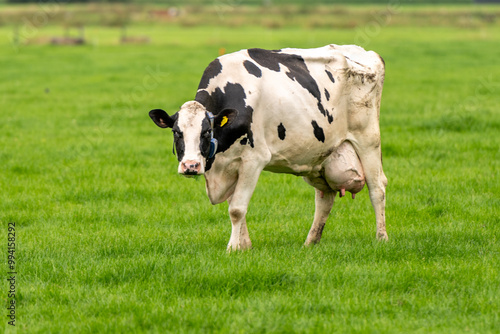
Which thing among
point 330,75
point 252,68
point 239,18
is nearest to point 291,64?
point 330,75

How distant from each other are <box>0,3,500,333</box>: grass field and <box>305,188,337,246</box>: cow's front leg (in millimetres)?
197

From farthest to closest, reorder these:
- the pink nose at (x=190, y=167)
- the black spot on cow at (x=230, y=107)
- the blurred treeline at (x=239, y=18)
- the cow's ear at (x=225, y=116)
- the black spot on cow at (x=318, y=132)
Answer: the blurred treeline at (x=239, y=18) < the black spot on cow at (x=318, y=132) < the black spot on cow at (x=230, y=107) < the cow's ear at (x=225, y=116) < the pink nose at (x=190, y=167)

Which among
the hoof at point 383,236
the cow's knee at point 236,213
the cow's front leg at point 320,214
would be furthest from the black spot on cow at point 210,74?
the hoof at point 383,236

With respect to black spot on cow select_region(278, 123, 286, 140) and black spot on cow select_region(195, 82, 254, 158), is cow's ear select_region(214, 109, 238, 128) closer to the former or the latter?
black spot on cow select_region(195, 82, 254, 158)

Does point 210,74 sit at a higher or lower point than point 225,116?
higher

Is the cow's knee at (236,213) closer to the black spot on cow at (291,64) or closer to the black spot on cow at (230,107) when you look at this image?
the black spot on cow at (230,107)

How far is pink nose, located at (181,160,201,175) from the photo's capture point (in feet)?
19.7

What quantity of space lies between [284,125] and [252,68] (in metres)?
0.63

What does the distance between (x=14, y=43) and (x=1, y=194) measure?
35926 millimetres

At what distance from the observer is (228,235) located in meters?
7.81

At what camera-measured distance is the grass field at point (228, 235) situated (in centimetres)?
541

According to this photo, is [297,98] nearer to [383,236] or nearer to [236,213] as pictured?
[236,213]

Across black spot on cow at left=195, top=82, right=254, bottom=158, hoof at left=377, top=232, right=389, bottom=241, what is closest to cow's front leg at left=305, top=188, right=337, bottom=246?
hoof at left=377, top=232, right=389, bottom=241

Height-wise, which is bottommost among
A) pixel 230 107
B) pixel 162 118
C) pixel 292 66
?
pixel 162 118
